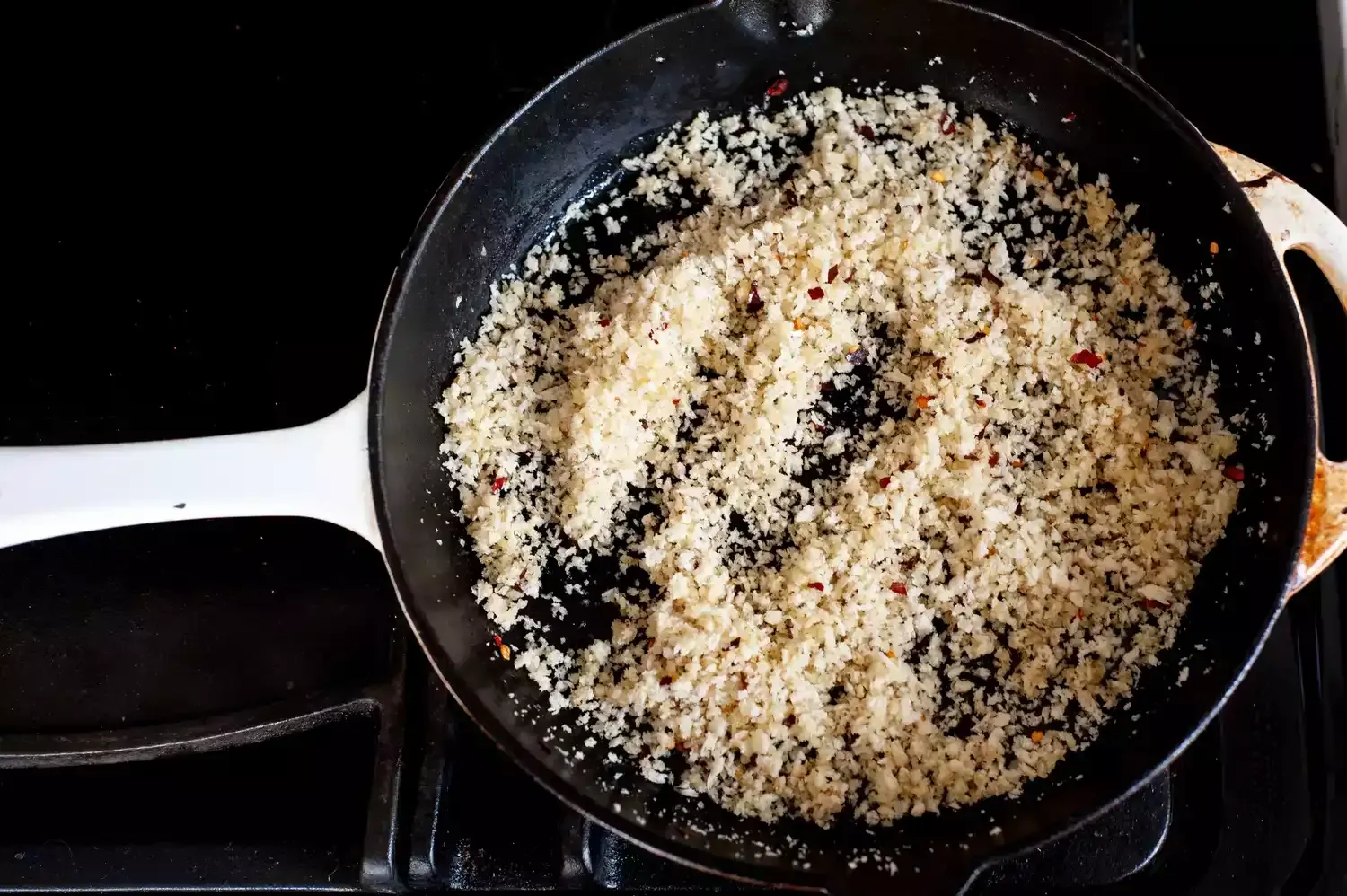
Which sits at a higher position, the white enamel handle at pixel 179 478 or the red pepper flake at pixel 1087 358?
the red pepper flake at pixel 1087 358

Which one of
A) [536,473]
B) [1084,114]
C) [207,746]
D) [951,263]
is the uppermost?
[1084,114]

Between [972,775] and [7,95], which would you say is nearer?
[972,775]

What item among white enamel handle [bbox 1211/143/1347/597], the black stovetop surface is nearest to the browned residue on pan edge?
white enamel handle [bbox 1211/143/1347/597]

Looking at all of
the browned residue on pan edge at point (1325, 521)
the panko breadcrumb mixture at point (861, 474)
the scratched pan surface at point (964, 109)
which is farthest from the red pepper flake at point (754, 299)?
the browned residue on pan edge at point (1325, 521)

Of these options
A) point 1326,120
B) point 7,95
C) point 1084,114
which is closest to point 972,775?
point 1084,114

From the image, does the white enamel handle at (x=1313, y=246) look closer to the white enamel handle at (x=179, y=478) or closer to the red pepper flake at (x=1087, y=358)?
the red pepper flake at (x=1087, y=358)

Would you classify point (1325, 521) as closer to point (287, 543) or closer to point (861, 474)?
point (861, 474)

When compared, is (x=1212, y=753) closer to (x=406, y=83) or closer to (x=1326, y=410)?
(x=1326, y=410)

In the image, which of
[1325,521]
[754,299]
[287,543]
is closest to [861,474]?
[754,299]
